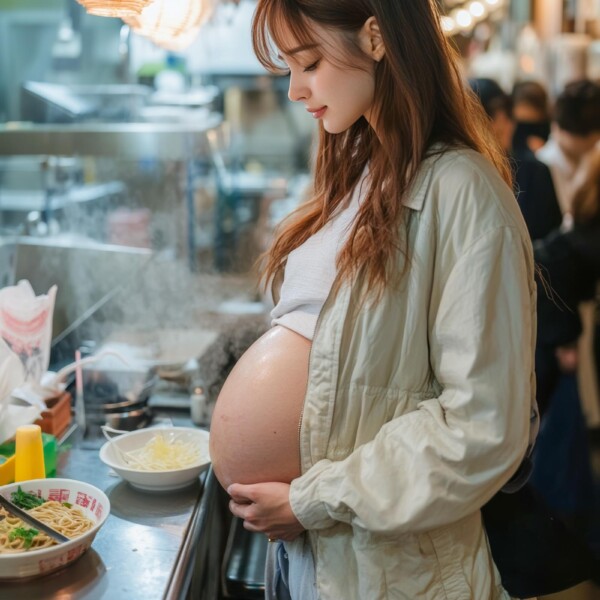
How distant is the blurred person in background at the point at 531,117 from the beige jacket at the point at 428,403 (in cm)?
371

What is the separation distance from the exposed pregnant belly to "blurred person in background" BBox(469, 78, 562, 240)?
272 cm

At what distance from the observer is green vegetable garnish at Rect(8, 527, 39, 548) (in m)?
1.76

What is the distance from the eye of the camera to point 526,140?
17.1 feet

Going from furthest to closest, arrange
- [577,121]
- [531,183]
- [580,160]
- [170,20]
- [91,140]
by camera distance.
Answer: [580,160] < [577,121] < [531,183] < [91,140] < [170,20]

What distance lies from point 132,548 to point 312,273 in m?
0.76

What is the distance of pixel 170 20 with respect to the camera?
127 inches

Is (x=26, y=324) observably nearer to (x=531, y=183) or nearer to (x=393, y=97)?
(x=393, y=97)

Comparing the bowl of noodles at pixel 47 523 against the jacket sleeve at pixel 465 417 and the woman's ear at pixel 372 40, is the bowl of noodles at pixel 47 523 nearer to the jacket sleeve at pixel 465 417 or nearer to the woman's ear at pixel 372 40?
the jacket sleeve at pixel 465 417

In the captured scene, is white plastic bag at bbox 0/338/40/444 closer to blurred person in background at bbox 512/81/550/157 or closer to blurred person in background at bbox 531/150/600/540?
blurred person in background at bbox 531/150/600/540

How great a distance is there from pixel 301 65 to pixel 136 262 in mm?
2077

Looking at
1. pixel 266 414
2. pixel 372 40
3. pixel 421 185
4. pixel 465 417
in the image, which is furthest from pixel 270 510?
pixel 372 40

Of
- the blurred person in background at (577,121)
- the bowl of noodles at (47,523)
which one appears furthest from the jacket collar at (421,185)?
the blurred person in background at (577,121)

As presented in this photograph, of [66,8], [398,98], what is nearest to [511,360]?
[398,98]

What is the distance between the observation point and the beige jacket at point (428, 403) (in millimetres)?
1586
